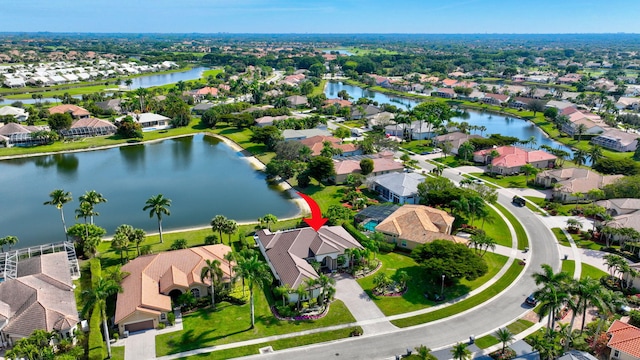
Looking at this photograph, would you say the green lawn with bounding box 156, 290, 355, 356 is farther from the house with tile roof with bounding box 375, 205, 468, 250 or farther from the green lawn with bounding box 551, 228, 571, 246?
the green lawn with bounding box 551, 228, 571, 246

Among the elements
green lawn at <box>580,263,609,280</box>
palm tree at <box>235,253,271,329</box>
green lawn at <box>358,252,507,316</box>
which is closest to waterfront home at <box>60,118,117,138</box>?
green lawn at <box>358,252,507,316</box>

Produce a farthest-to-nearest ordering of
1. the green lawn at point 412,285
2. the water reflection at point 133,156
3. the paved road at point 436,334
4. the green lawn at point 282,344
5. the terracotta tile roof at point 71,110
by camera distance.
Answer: the terracotta tile roof at point 71,110 → the water reflection at point 133,156 → the green lawn at point 412,285 → the paved road at point 436,334 → the green lawn at point 282,344

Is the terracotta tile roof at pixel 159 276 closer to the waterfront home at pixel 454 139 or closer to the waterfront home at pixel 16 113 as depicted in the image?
the waterfront home at pixel 454 139

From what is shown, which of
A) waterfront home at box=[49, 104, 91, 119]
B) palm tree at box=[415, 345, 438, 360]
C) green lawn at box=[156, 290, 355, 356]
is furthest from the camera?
waterfront home at box=[49, 104, 91, 119]

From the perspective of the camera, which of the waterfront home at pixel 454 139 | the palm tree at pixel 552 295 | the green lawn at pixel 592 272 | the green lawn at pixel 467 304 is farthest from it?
the waterfront home at pixel 454 139

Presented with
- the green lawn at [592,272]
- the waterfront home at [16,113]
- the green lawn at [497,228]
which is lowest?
the green lawn at [592,272]

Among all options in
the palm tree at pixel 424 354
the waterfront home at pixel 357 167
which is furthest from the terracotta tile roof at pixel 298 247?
the waterfront home at pixel 357 167

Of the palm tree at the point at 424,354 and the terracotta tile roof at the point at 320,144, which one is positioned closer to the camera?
the palm tree at the point at 424,354
